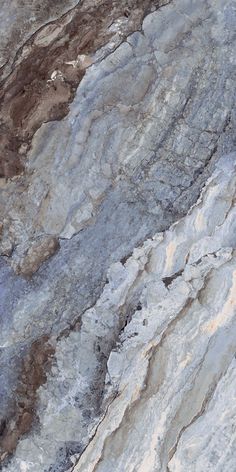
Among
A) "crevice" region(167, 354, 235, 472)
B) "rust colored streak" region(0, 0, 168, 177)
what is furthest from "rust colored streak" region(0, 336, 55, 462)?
"rust colored streak" region(0, 0, 168, 177)

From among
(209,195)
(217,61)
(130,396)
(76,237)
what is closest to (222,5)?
(217,61)

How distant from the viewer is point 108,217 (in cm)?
691

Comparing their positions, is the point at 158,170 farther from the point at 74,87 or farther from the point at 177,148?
the point at 74,87

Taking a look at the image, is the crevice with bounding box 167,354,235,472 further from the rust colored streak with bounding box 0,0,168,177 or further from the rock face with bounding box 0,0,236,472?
the rust colored streak with bounding box 0,0,168,177

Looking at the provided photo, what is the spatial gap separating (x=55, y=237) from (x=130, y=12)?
2681mm

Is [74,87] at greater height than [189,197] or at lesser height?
greater

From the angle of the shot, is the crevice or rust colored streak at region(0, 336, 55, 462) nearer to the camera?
the crevice

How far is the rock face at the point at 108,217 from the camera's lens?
6.17 metres

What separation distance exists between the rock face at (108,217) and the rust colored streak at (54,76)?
0.02 meters

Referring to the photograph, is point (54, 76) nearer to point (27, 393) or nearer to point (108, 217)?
point (108, 217)

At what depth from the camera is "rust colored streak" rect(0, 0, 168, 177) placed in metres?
7.11

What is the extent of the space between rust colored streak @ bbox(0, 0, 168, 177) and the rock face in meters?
0.02

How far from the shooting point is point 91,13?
7.32 meters

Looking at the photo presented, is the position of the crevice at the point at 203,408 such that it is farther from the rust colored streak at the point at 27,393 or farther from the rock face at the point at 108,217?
the rust colored streak at the point at 27,393
